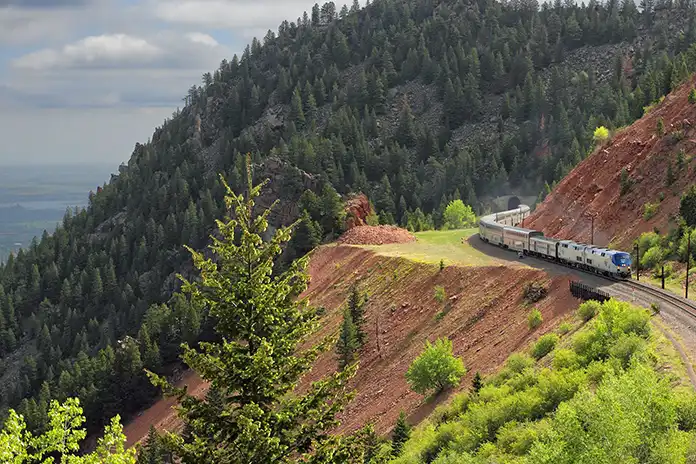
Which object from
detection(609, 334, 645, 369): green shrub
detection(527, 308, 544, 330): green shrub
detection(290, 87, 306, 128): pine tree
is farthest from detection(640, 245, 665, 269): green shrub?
detection(290, 87, 306, 128): pine tree

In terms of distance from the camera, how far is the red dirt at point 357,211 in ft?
321

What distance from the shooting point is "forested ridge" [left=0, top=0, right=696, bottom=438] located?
331ft

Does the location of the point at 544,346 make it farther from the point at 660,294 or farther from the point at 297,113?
the point at 297,113

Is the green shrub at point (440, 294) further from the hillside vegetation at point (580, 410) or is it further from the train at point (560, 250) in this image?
the hillside vegetation at point (580, 410)

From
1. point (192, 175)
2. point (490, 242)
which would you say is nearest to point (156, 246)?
point (192, 175)

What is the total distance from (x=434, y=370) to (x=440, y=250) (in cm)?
3073

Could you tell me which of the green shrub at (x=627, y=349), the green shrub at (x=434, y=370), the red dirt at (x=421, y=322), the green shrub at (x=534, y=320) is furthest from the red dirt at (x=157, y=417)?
the green shrub at (x=627, y=349)

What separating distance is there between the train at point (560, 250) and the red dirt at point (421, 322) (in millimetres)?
3016

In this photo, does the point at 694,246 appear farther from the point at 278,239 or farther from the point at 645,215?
the point at 278,239

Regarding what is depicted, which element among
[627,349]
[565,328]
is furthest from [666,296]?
[627,349]

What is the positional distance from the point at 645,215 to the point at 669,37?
131534mm

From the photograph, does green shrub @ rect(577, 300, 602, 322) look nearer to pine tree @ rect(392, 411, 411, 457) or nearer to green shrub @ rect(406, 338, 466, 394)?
green shrub @ rect(406, 338, 466, 394)

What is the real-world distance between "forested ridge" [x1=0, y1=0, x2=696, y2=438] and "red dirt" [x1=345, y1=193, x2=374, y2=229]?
222 cm

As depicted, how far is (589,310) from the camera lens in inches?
1777
